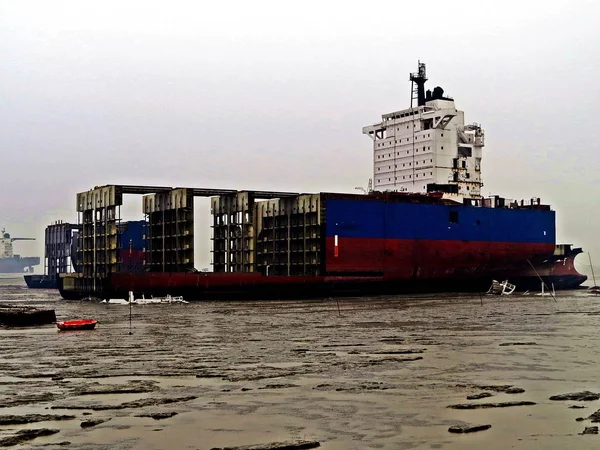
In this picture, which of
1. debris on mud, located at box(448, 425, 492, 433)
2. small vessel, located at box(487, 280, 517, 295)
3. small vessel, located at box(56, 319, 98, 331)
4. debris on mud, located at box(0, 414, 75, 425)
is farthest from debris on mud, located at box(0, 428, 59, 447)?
small vessel, located at box(487, 280, 517, 295)

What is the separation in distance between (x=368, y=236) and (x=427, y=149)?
10981mm

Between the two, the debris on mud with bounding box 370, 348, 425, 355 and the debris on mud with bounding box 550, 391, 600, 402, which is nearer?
the debris on mud with bounding box 550, 391, 600, 402

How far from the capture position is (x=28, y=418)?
9008 millimetres

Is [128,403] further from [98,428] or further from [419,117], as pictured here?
[419,117]

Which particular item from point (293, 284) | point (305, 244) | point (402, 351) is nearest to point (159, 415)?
point (402, 351)

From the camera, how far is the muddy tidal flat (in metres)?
8.16

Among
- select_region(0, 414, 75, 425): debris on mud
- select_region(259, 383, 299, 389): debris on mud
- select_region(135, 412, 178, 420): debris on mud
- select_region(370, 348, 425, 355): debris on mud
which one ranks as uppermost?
select_region(0, 414, 75, 425): debris on mud

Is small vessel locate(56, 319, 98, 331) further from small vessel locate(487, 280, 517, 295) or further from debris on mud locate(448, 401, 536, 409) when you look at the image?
small vessel locate(487, 280, 517, 295)

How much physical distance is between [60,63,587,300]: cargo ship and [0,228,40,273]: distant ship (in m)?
137

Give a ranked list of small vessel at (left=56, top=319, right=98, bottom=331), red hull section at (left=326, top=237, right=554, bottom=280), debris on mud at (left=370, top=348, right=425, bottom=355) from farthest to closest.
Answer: red hull section at (left=326, top=237, right=554, bottom=280), small vessel at (left=56, top=319, right=98, bottom=331), debris on mud at (left=370, top=348, right=425, bottom=355)

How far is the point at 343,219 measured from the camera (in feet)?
148

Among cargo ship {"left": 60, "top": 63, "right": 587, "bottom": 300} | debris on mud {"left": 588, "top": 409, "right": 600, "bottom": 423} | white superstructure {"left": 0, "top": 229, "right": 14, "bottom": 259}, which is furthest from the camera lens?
white superstructure {"left": 0, "top": 229, "right": 14, "bottom": 259}

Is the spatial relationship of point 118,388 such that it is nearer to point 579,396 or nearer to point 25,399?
point 25,399

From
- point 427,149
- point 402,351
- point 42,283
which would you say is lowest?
point 42,283
